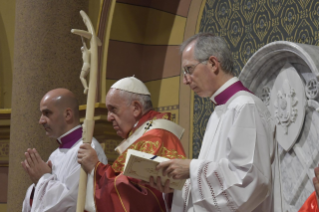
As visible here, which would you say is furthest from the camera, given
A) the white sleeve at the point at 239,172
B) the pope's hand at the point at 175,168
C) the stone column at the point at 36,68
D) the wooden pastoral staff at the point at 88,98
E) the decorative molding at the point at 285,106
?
the stone column at the point at 36,68

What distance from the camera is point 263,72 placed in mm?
4617

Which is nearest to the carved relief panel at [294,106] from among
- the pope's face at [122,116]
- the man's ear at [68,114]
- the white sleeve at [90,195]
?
the pope's face at [122,116]

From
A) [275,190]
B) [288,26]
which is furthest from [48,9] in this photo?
[275,190]

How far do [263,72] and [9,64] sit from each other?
14.9 ft

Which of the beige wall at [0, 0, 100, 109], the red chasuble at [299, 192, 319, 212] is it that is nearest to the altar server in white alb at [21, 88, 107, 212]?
the red chasuble at [299, 192, 319, 212]

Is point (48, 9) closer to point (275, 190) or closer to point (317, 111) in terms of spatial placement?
point (317, 111)

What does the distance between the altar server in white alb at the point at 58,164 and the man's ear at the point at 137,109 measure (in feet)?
1.80

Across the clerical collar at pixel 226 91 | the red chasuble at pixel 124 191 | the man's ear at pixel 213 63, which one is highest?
the man's ear at pixel 213 63

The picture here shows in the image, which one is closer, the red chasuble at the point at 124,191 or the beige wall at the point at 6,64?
the red chasuble at the point at 124,191

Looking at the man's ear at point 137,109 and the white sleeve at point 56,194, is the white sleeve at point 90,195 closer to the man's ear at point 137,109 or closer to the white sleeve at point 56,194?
the white sleeve at point 56,194

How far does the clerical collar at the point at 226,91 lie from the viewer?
310cm

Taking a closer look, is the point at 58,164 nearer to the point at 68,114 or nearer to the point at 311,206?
the point at 68,114

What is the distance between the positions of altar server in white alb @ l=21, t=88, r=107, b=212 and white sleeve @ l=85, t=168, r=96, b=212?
20.4 inches

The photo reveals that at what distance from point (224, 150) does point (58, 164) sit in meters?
1.98
